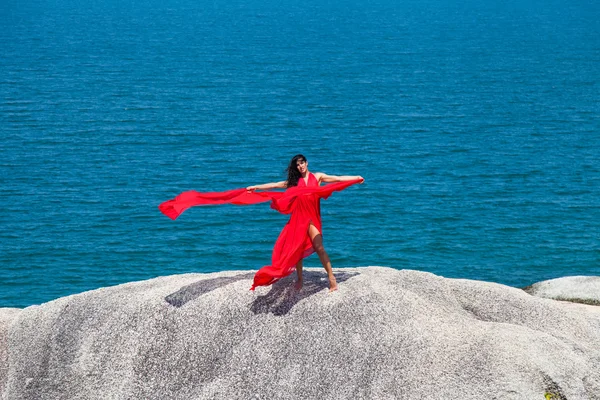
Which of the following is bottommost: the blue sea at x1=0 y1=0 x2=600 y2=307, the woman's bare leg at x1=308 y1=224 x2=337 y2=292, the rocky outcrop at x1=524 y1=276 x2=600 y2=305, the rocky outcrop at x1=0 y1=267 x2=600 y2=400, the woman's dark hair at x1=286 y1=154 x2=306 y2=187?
the blue sea at x1=0 y1=0 x2=600 y2=307

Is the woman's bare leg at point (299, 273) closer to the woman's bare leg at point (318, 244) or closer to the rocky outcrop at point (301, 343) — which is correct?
the rocky outcrop at point (301, 343)

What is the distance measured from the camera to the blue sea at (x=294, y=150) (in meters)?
38.7

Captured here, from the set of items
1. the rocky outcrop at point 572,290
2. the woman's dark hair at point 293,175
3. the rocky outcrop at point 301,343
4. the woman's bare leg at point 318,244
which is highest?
the woman's dark hair at point 293,175

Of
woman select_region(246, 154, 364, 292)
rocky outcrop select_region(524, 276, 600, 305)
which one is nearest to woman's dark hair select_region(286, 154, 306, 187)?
woman select_region(246, 154, 364, 292)

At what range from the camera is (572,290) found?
1045 inches

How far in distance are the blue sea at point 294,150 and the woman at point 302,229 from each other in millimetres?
17988

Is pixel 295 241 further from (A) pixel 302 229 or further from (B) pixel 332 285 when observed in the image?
(B) pixel 332 285

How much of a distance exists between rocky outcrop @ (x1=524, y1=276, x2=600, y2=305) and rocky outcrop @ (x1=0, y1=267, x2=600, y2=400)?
5.44m

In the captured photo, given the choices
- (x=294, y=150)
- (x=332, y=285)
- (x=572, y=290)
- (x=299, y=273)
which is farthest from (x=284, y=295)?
(x=294, y=150)

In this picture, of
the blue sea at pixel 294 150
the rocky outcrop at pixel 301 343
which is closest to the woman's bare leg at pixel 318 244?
the rocky outcrop at pixel 301 343

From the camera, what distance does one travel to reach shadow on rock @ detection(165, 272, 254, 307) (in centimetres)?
1920

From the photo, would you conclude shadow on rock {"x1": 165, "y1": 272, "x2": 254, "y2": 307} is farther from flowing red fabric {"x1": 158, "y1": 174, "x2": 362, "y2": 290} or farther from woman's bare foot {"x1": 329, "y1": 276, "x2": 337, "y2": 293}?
woman's bare foot {"x1": 329, "y1": 276, "x2": 337, "y2": 293}

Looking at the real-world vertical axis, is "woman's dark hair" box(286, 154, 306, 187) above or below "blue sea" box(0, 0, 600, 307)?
above

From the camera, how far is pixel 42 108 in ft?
210
